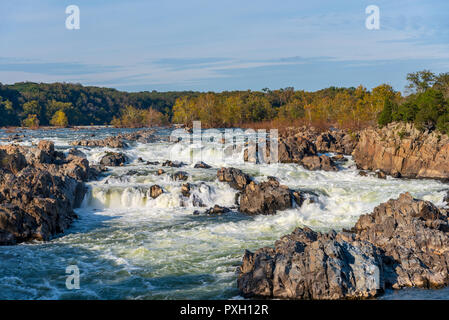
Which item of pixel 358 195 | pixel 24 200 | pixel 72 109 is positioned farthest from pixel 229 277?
pixel 72 109

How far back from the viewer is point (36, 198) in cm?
1795

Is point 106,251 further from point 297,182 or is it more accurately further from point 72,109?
point 72,109

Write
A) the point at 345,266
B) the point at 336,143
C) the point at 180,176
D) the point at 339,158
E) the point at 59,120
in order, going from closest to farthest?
the point at 345,266 < the point at 180,176 < the point at 339,158 < the point at 336,143 < the point at 59,120

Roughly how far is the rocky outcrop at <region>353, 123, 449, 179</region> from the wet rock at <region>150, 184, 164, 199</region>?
1574 cm

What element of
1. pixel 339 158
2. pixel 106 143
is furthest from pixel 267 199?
pixel 106 143

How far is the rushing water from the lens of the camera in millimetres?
12211

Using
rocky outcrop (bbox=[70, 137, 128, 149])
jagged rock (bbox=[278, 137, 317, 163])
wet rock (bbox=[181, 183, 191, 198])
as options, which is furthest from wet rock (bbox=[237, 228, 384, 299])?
rocky outcrop (bbox=[70, 137, 128, 149])

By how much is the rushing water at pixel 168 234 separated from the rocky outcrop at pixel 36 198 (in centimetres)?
60

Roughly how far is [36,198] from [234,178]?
10.8 m

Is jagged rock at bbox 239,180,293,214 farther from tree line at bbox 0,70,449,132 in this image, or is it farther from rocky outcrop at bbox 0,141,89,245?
tree line at bbox 0,70,449,132

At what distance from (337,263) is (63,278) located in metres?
7.75

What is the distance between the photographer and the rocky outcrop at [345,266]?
10.9 m

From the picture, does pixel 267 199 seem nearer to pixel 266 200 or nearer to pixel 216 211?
pixel 266 200
